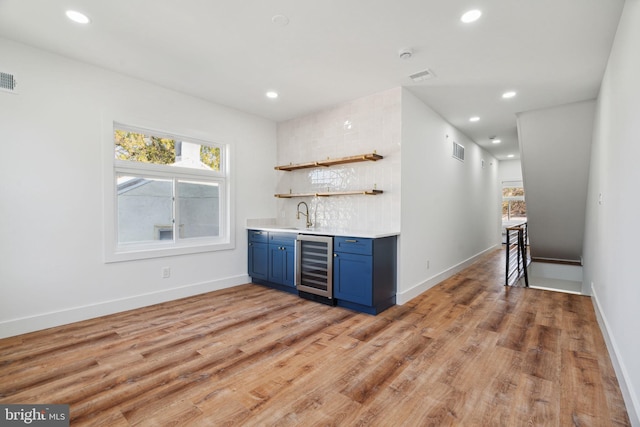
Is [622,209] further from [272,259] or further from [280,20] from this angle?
[272,259]

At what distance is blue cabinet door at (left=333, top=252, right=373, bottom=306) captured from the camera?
3336 mm

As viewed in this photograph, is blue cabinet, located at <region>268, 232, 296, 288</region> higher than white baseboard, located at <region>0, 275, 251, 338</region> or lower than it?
higher

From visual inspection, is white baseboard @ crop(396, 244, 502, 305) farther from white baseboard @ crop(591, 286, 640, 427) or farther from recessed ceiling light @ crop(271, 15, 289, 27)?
recessed ceiling light @ crop(271, 15, 289, 27)

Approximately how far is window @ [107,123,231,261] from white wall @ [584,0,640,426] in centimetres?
426

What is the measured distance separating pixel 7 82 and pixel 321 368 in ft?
12.3

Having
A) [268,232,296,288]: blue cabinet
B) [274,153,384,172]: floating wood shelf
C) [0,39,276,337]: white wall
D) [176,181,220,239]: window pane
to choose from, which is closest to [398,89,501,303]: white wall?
[274,153,384,172]: floating wood shelf

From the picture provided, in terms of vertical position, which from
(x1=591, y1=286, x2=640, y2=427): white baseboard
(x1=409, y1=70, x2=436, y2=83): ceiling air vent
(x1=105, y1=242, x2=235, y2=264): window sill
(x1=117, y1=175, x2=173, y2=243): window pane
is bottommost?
(x1=591, y1=286, x2=640, y2=427): white baseboard

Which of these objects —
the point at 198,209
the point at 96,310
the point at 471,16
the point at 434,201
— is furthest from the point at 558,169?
the point at 96,310

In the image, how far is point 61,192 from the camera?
3.00 meters

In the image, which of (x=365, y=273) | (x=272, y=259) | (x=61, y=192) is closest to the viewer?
(x=61, y=192)

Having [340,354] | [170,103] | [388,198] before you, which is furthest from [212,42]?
[340,354]

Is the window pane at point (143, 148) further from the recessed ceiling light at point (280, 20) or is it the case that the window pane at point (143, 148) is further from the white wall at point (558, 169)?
the white wall at point (558, 169)

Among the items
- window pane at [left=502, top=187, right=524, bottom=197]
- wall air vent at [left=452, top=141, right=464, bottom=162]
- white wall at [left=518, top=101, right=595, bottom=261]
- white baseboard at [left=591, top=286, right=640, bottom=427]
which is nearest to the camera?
white baseboard at [left=591, top=286, right=640, bottom=427]

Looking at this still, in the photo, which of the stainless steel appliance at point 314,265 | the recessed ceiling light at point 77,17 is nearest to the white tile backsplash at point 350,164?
the stainless steel appliance at point 314,265
